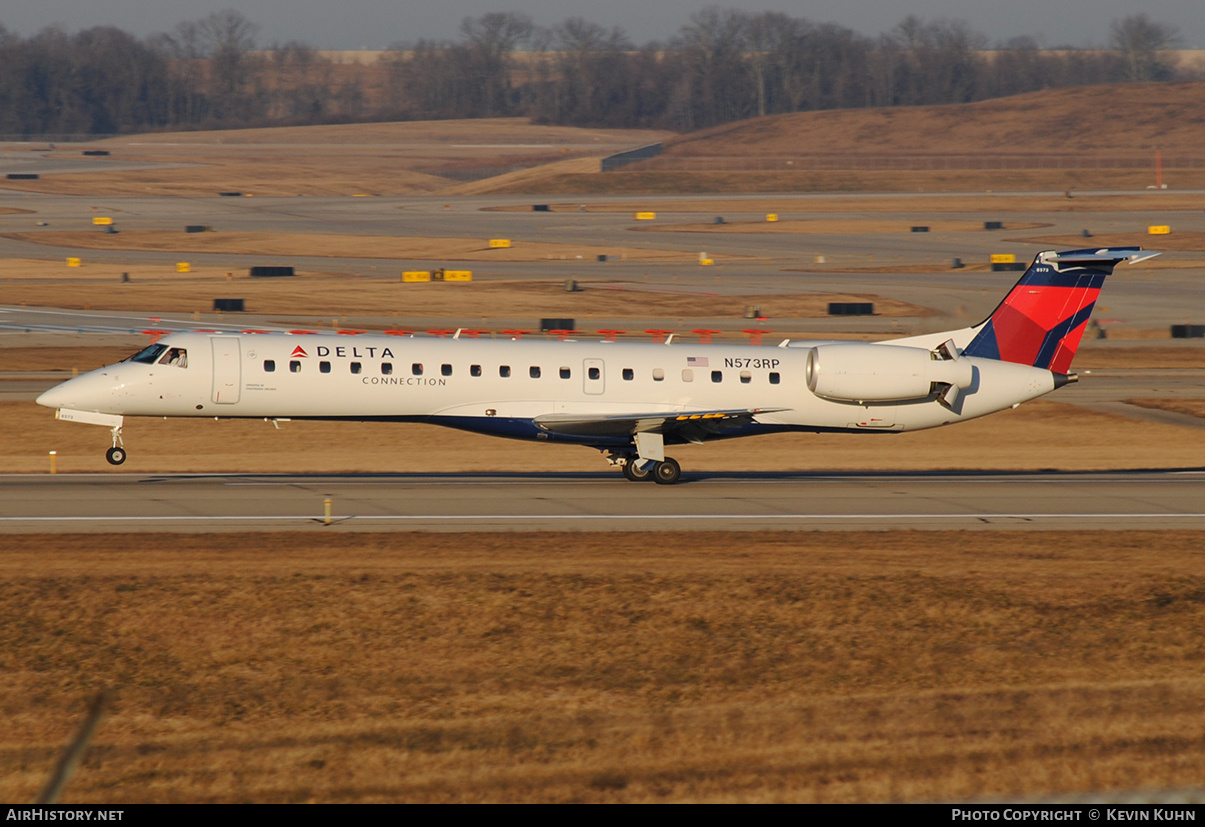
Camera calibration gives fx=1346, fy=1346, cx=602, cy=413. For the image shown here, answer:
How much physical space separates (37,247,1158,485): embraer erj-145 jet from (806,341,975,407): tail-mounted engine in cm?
3

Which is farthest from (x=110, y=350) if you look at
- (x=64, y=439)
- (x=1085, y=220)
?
(x=1085, y=220)

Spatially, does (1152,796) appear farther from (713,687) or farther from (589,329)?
(589,329)

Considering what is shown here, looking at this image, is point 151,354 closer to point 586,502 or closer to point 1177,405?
point 586,502

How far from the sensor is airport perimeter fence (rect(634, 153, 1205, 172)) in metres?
154

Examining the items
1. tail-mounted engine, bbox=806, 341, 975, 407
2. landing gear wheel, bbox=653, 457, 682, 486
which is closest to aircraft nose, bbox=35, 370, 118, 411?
landing gear wheel, bbox=653, 457, 682, 486

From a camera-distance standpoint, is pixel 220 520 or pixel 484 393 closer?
pixel 220 520

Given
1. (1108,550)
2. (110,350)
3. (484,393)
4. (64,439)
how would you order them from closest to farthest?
(1108,550), (484,393), (64,439), (110,350)

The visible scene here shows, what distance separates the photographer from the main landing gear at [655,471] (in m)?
33.7

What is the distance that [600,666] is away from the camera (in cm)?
2112

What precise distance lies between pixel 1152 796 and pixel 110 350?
A: 155 ft

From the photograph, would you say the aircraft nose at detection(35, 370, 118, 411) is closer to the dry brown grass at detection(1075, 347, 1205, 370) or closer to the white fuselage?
the white fuselage

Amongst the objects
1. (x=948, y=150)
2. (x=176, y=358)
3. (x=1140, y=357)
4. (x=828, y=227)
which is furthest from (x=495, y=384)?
(x=948, y=150)

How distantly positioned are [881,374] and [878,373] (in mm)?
78

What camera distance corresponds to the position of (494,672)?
20828 millimetres
